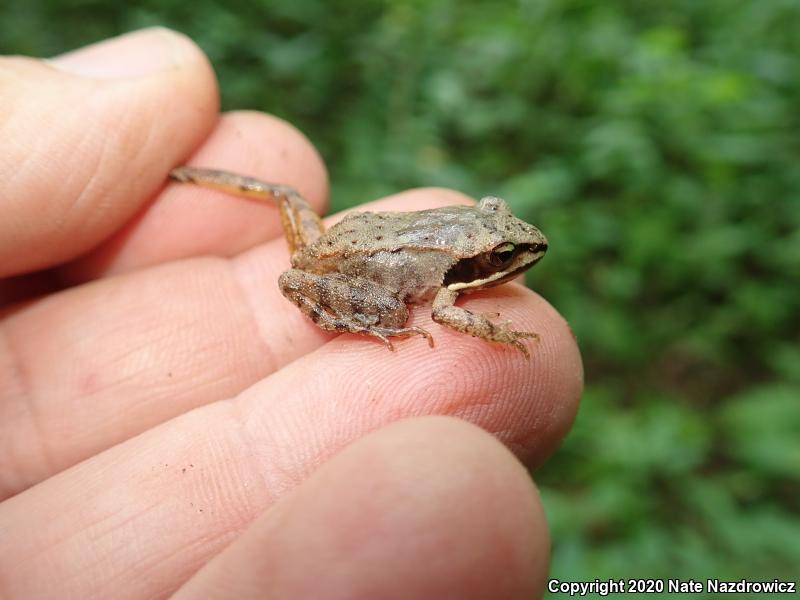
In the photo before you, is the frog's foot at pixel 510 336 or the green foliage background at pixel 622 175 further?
the green foliage background at pixel 622 175

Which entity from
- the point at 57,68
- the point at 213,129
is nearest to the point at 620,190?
the point at 213,129

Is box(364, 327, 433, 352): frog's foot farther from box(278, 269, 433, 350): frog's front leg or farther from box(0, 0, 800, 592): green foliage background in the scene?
box(0, 0, 800, 592): green foliage background

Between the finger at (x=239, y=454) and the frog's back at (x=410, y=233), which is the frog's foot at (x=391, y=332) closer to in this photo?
the finger at (x=239, y=454)

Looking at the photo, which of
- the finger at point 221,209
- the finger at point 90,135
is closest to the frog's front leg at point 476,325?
the finger at point 221,209

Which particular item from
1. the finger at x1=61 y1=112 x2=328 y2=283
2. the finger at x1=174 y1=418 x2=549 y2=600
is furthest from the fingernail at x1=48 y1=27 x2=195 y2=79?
the finger at x1=174 y1=418 x2=549 y2=600

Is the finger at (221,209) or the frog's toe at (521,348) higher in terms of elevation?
the finger at (221,209)

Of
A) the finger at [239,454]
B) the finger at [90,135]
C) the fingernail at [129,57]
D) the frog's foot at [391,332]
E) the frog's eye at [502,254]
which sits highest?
the fingernail at [129,57]

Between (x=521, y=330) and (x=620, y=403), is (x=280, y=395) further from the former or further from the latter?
(x=620, y=403)

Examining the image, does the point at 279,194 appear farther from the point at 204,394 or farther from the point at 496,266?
the point at 496,266
